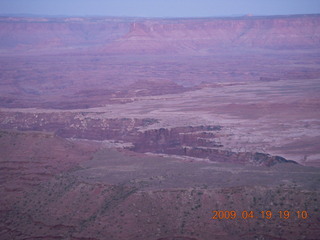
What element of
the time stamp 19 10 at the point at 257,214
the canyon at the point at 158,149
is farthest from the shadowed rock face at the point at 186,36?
the time stamp 19 10 at the point at 257,214

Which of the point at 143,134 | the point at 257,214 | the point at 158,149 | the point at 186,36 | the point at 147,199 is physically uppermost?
the point at 186,36

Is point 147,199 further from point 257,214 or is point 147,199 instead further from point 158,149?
point 158,149

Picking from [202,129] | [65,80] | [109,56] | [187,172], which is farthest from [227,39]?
[187,172]

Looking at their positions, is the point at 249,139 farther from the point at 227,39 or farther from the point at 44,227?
the point at 227,39

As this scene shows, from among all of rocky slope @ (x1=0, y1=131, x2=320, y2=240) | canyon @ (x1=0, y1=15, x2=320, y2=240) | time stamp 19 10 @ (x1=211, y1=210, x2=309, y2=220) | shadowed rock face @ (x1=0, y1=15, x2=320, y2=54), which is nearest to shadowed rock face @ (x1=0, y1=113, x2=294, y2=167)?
canyon @ (x1=0, y1=15, x2=320, y2=240)


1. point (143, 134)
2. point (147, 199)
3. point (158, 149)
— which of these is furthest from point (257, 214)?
point (143, 134)

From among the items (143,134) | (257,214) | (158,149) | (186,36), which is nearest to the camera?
(257,214)

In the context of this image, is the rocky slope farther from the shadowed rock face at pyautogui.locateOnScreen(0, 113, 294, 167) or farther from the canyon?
the shadowed rock face at pyautogui.locateOnScreen(0, 113, 294, 167)

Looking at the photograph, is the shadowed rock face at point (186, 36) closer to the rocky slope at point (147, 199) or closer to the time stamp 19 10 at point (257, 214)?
the rocky slope at point (147, 199)
